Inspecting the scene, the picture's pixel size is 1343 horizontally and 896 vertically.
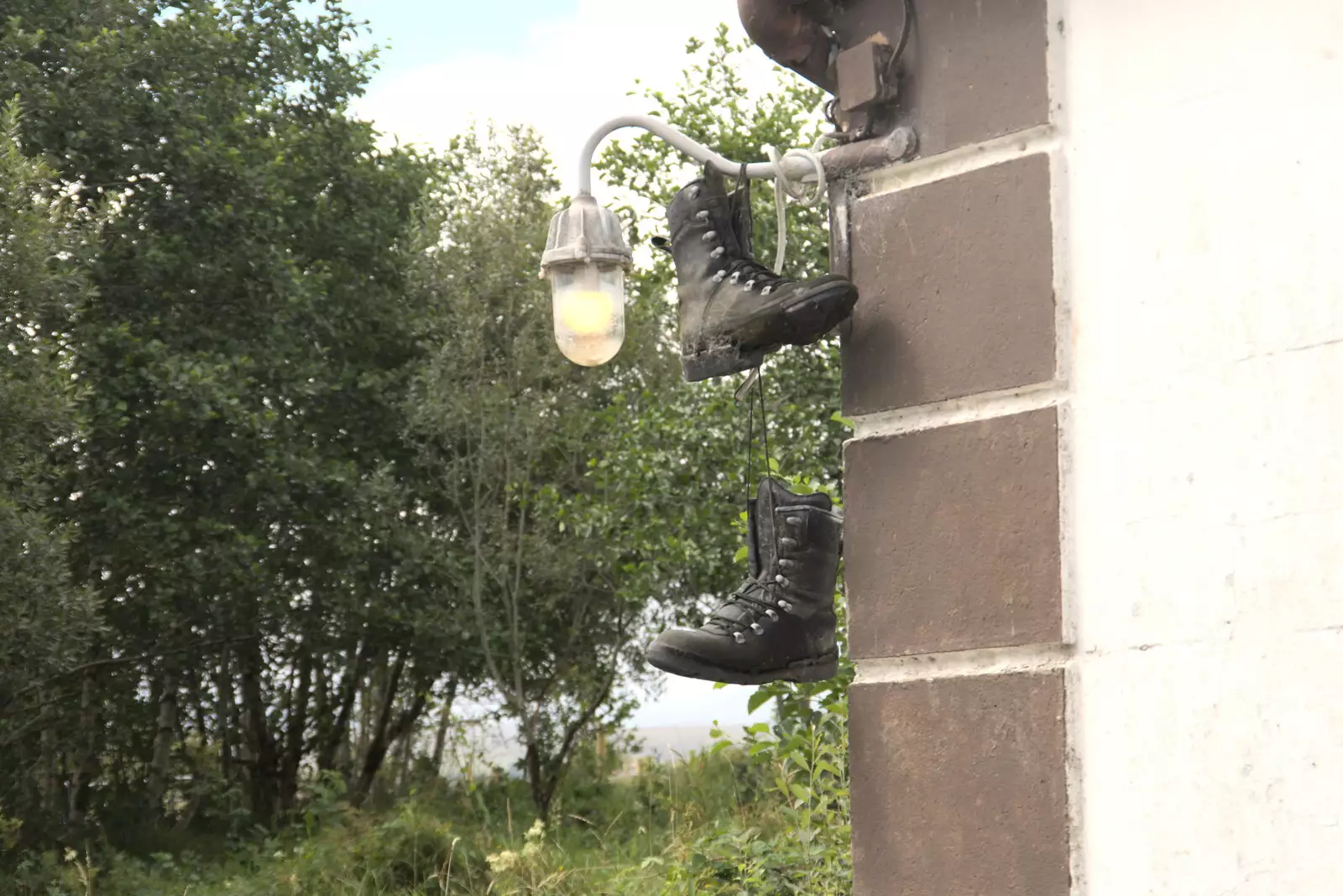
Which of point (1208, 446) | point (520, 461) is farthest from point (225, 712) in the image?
point (1208, 446)

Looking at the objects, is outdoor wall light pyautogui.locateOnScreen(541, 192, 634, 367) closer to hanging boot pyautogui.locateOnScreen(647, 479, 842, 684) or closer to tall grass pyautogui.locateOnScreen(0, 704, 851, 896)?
hanging boot pyautogui.locateOnScreen(647, 479, 842, 684)

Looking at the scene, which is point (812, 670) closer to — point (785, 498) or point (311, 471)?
point (785, 498)

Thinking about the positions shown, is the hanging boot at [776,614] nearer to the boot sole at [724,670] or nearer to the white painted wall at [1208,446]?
the boot sole at [724,670]

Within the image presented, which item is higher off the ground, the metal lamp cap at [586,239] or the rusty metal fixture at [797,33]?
the rusty metal fixture at [797,33]

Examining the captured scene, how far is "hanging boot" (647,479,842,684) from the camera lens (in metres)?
2.79

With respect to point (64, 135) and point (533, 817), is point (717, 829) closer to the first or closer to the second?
point (533, 817)

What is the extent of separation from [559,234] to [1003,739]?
1644 millimetres

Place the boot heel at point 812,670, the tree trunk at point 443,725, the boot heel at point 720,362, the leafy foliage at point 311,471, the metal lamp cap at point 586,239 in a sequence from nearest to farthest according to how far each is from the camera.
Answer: the boot heel at point 720,362 → the boot heel at point 812,670 → the metal lamp cap at point 586,239 → the leafy foliage at point 311,471 → the tree trunk at point 443,725

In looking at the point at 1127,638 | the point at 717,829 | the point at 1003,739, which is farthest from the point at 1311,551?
the point at 717,829

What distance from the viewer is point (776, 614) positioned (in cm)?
280

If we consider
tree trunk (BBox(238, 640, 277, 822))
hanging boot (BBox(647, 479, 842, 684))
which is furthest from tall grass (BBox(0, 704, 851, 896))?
hanging boot (BBox(647, 479, 842, 684))

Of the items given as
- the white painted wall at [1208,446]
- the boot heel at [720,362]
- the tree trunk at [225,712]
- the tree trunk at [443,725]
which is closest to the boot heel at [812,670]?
the boot heel at [720,362]

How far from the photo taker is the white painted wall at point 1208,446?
204 centimetres

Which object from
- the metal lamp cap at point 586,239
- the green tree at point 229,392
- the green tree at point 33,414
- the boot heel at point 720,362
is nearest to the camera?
the boot heel at point 720,362
